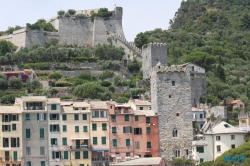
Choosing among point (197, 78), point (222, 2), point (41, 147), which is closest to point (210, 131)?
point (41, 147)

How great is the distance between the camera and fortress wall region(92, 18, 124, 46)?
128 m

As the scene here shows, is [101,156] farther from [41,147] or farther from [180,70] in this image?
[180,70]

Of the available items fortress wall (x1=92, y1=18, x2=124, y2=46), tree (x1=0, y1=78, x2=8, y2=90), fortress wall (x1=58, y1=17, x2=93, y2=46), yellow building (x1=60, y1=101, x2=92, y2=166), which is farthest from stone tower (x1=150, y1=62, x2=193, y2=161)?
fortress wall (x1=58, y1=17, x2=93, y2=46)

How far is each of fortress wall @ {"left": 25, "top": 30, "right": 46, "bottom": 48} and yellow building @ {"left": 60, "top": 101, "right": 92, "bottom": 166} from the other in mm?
49824

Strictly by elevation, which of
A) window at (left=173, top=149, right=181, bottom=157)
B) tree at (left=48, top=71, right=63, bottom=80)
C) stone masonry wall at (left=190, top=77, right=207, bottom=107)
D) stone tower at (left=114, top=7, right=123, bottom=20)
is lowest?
window at (left=173, top=149, right=181, bottom=157)

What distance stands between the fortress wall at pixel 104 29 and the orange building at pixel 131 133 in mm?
52750

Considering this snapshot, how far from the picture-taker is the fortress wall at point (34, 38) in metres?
124

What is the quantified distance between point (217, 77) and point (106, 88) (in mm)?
16250

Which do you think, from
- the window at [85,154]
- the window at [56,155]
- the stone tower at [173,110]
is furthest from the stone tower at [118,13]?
the window at [56,155]

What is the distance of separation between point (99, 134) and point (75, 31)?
Answer: 2241 inches

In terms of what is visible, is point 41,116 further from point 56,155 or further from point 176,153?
point 176,153

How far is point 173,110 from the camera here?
7606 cm

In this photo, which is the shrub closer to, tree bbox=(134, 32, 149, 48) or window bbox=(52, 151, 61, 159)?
tree bbox=(134, 32, 149, 48)

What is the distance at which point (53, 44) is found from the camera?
12438 cm
